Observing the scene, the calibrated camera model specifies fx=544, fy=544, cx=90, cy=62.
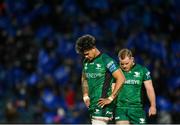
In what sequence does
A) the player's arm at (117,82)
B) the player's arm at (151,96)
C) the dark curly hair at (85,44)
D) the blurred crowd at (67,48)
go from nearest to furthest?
the dark curly hair at (85,44) → the player's arm at (117,82) → the player's arm at (151,96) → the blurred crowd at (67,48)

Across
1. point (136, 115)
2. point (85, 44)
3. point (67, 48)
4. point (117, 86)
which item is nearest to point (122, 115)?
point (136, 115)

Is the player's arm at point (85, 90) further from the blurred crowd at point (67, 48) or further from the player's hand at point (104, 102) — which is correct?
the blurred crowd at point (67, 48)

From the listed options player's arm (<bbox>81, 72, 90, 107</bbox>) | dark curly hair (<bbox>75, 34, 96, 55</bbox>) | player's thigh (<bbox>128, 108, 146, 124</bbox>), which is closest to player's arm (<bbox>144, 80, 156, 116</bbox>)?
player's thigh (<bbox>128, 108, 146, 124</bbox>)

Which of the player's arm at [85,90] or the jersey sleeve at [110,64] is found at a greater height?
the jersey sleeve at [110,64]

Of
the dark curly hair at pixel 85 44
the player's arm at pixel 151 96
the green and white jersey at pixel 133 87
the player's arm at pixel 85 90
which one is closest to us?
the dark curly hair at pixel 85 44

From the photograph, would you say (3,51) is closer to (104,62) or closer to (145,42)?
(145,42)

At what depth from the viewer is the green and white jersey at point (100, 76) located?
7.39 metres

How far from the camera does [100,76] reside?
741cm

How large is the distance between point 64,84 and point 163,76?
8.67 ft

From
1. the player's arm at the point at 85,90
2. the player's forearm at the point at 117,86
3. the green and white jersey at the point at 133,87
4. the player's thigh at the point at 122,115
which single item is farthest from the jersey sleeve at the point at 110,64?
the player's thigh at the point at 122,115

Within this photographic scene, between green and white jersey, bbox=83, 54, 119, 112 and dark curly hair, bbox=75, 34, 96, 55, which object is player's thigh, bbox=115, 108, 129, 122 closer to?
green and white jersey, bbox=83, 54, 119, 112

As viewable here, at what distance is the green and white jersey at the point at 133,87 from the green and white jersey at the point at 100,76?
0.92 metres

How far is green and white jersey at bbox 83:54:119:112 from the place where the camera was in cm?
739

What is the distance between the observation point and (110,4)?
16.6 m
